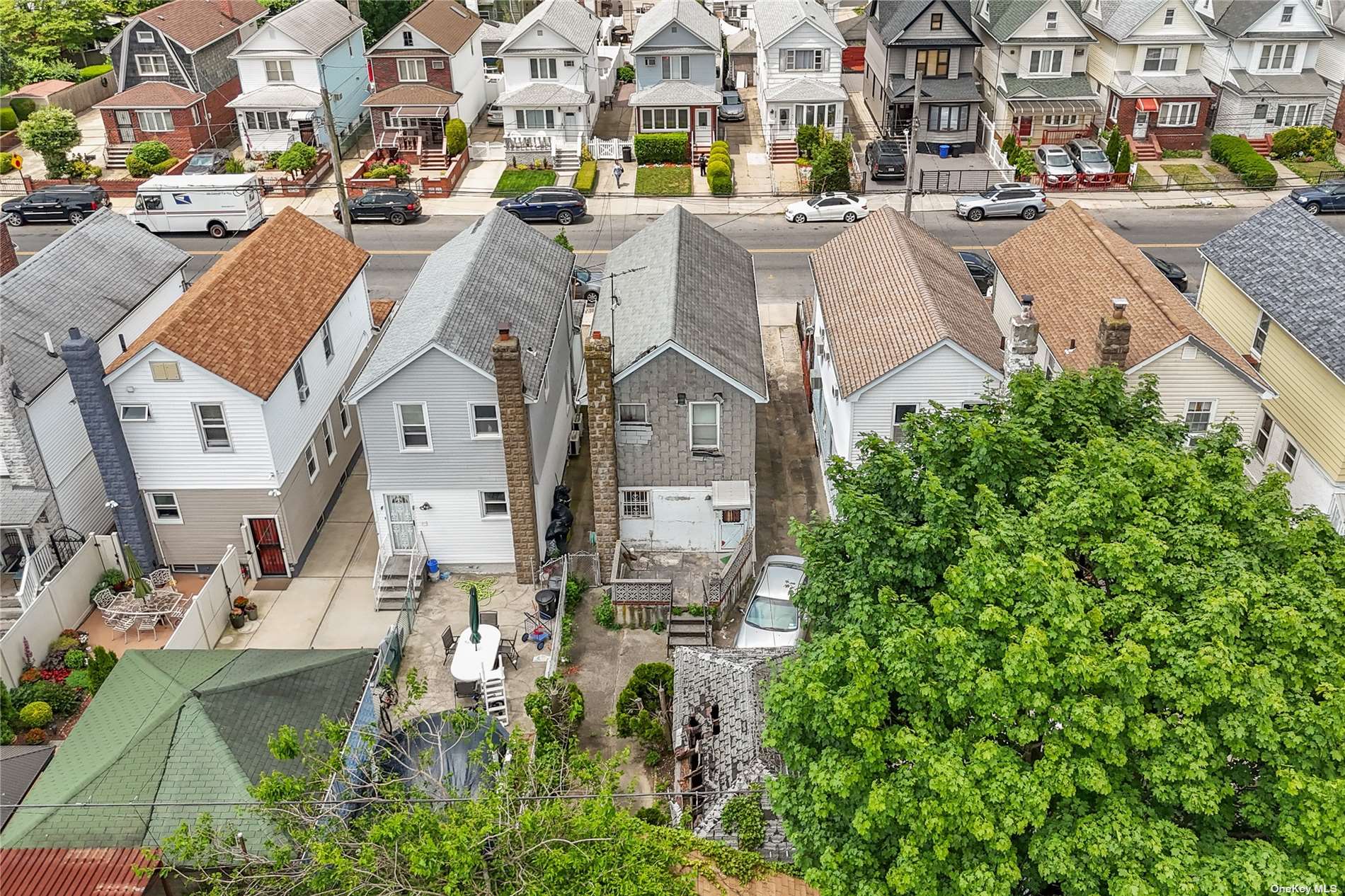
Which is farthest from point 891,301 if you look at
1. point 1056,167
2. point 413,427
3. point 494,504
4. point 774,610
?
point 1056,167

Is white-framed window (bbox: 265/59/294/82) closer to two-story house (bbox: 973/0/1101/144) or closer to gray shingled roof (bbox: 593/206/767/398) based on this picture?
gray shingled roof (bbox: 593/206/767/398)

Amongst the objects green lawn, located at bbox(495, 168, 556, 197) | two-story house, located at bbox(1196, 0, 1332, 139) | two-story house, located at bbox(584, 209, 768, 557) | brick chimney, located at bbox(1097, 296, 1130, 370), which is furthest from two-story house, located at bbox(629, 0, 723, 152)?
brick chimney, located at bbox(1097, 296, 1130, 370)

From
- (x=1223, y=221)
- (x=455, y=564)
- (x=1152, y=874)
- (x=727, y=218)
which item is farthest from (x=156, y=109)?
(x=1152, y=874)

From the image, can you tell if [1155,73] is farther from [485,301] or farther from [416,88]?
[485,301]

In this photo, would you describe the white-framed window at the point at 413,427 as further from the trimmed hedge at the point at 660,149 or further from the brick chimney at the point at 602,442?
the trimmed hedge at the point at 660,149

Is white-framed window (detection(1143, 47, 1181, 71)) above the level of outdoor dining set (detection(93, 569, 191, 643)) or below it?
above

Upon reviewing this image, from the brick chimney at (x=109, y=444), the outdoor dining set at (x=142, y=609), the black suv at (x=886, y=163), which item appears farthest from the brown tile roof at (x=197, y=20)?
the outdoor dining set at (x=142, y=609)
